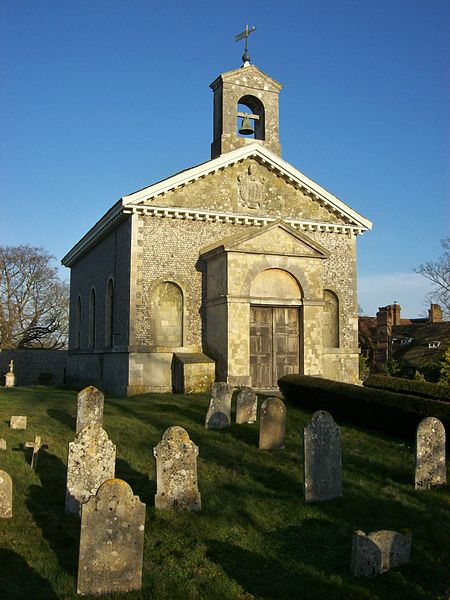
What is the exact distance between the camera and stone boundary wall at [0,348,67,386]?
4216 centimetres

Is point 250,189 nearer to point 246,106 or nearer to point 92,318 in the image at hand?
point 246,106

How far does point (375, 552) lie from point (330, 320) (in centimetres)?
1907

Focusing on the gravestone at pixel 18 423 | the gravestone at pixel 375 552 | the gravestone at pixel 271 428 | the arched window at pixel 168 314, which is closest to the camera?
the gravestone at pixel 375 552

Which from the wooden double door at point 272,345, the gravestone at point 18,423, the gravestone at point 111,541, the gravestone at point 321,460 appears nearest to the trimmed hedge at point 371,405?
the wooden double door at point 272,345

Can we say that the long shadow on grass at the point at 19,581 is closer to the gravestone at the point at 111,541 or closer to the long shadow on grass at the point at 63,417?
the gravestone at the point at 111,541

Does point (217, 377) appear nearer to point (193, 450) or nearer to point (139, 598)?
point (193, 450)

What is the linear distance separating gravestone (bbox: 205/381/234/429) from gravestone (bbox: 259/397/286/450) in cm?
218

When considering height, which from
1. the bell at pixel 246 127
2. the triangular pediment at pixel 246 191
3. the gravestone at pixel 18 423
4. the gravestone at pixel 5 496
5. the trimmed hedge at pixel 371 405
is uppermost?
the bell at pixel 246 127

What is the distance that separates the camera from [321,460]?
973 centimetres

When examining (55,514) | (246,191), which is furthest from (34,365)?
(55,514)

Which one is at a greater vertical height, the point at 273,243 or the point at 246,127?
the point at 246,127

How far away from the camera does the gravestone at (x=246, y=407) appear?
50.4 ft

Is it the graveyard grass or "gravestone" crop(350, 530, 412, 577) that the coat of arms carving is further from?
"gravestone" crop(350, 530, 412, 577)

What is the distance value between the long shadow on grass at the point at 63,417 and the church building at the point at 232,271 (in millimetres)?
4849
